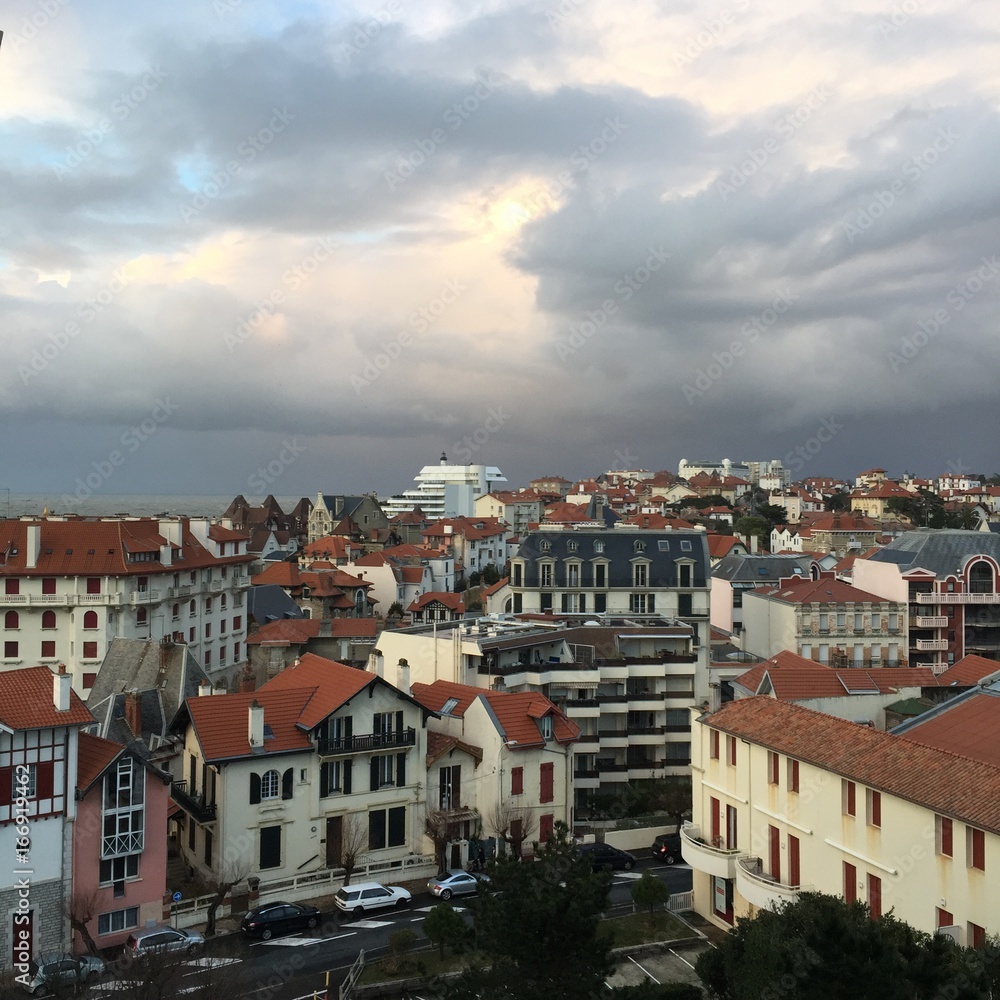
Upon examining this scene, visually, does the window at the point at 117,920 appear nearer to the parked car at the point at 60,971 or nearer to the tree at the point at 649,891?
the parked car at the point at 60,971

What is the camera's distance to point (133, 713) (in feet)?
129

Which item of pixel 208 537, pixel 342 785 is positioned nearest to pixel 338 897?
pixel 342 785

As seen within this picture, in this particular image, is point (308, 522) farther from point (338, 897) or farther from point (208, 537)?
point (338, 897)

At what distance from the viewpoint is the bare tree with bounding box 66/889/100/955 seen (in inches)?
1107

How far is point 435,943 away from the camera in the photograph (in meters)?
29.1

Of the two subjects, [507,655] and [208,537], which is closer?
[507,655]

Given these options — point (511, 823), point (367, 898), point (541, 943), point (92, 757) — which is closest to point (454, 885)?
point (367, 898)

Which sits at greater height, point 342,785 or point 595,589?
point 595,589

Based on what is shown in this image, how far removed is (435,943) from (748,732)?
454 inches

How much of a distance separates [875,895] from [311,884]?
1833 centimetres

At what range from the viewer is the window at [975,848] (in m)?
22.6

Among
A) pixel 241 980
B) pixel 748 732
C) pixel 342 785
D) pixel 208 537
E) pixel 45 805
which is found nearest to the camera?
pixel 241 980

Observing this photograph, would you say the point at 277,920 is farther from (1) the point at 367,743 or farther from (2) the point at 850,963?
(2) the point at 850,963

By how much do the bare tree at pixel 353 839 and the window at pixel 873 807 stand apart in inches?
701
